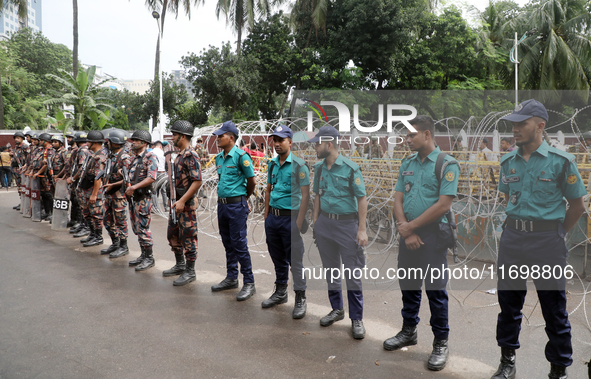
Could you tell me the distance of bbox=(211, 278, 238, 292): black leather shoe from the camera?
5008 millimetres

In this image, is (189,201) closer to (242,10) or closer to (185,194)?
(185,194)

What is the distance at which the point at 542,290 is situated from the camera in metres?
2.88

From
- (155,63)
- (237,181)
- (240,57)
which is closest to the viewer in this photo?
(237,181)

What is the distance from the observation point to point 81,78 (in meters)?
20.3

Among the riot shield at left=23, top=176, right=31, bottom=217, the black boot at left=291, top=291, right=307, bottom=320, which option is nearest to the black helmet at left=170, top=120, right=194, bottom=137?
the black boot at left=291, top=291, right=307, bottom=320

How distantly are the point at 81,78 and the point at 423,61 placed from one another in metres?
16.9

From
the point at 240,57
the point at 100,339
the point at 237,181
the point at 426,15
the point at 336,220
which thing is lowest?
the point at 100,339

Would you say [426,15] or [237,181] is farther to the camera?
[426,15]

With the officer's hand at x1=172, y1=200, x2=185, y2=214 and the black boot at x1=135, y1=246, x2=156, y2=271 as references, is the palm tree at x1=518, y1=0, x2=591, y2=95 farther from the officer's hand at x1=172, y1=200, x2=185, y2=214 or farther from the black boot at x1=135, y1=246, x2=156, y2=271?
the officer's hand at x1=172, y1=200, x2=185, y2=214

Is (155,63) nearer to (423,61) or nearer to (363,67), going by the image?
(363,67)

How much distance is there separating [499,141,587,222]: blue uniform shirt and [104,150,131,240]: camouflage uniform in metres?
5.06

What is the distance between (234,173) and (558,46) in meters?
27.9

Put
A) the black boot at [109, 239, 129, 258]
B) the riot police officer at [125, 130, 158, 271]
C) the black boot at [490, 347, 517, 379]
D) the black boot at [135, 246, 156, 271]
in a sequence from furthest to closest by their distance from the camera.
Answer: the black boot at [109, 239, 129, 258], the black boot at [135, 246, 156, 271], the riot police officer at [125, 130, 158, 271], the black boot at [490, 347, 517, 379]

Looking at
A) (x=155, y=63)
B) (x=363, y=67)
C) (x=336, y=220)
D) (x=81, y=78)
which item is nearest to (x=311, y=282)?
(x=336, y=220)
